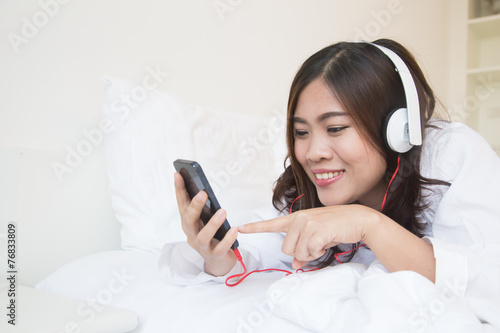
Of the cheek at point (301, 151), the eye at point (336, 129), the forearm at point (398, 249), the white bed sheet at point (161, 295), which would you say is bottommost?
the white bed sheet at point (161, 295)

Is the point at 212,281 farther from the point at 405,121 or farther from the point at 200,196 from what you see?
the point at 405,121

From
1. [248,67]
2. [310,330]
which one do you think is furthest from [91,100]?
[310,330]

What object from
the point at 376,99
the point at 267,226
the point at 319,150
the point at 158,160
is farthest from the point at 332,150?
the point at 158,160

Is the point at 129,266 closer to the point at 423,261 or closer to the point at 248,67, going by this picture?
the point at 423,261

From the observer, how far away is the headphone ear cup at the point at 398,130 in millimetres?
783

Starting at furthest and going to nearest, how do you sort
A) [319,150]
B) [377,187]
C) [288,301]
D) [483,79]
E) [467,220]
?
[483,79] < [377,187] < [319,150] < [467,220] < [288,301]

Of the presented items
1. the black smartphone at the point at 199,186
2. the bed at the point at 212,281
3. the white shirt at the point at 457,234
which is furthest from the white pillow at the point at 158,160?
the black smartphone at the point at 199,186

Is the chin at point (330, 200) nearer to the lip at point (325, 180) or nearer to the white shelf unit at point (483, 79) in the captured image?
the lip at point (325, 180)

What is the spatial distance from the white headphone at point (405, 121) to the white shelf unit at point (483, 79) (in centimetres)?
262

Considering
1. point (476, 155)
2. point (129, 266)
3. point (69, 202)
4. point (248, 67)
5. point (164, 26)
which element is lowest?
point (129, 266)

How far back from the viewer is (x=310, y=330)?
1.90 ft

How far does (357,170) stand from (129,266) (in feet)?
1.68

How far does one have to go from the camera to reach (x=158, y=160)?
1.07m

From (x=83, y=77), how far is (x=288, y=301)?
31.9 inches
